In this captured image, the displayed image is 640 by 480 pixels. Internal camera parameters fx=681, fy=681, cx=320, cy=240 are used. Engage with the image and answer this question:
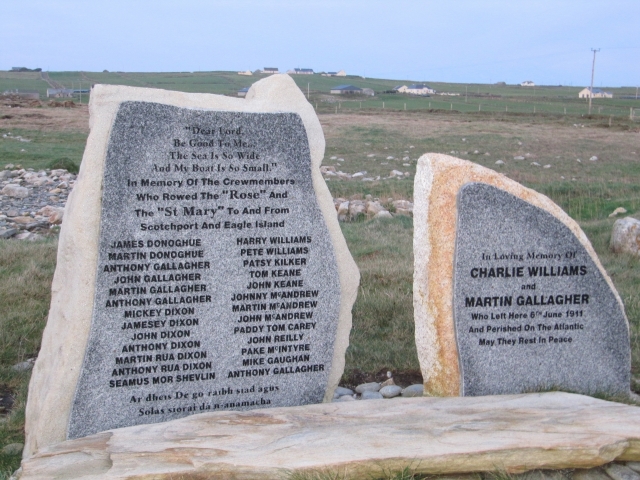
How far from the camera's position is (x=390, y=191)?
14789mm

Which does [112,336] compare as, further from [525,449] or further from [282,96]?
[525,449]

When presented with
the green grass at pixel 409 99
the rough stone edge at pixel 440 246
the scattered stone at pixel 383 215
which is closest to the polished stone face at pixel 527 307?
the rough stone edge at pixel 440 246

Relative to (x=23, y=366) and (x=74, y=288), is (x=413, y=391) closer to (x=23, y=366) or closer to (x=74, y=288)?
(x=74, y=288)

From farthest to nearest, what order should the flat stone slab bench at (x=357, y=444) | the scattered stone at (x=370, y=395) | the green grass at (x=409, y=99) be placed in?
the green grass at (x=409, y=99) < the scattered stone at (x=370, y=395) < the flat stone slab bench at (x=357, y=444)

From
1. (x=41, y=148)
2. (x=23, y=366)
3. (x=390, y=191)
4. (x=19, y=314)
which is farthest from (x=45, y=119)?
(x=23, y=366)

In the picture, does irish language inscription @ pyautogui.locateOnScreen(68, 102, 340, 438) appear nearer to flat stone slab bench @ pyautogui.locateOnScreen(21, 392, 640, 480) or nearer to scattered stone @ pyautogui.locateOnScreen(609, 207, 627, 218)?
flat stone slab bench @ pyautogui.locateOnScreen(21, 392, 640, 480)

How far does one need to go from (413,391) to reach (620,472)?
1.85 meters

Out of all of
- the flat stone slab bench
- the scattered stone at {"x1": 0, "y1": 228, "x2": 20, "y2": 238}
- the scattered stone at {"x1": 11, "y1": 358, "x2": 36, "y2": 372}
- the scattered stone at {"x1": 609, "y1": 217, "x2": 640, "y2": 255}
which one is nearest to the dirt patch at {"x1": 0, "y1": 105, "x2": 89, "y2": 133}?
the scattered stone at {"x1": 0, "y1": 228, "x2": 20, "y2": 238}

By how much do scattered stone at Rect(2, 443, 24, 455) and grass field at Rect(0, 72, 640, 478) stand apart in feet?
0.18

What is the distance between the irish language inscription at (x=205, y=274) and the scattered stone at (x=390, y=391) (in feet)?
2.03

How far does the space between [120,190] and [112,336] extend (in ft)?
3.19

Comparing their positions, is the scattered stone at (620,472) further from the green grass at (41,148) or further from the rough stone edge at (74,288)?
the green grass at (41,148)

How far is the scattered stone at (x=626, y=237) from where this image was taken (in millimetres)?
8992

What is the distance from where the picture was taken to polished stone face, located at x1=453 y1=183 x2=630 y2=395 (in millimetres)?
4840
